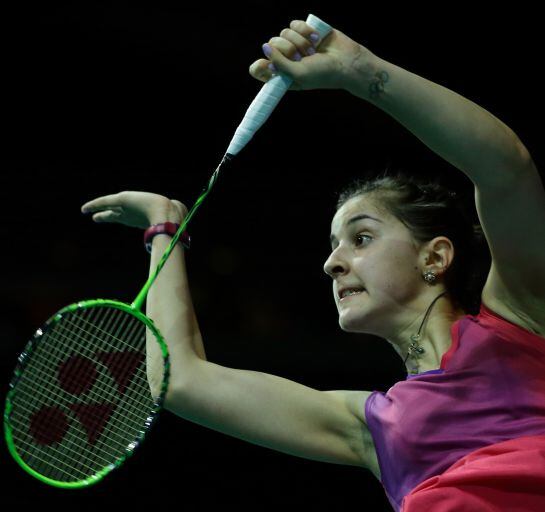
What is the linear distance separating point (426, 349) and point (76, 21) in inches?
124

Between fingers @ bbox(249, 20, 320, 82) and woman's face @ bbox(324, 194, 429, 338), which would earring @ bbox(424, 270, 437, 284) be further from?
fingers @ bbox(249, 20, 320, 82)

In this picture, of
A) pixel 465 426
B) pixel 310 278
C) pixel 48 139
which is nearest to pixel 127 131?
pixel 48 139

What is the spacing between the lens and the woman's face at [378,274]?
199 centimetres

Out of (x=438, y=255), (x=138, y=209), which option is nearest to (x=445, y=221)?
(x=438, y=255)

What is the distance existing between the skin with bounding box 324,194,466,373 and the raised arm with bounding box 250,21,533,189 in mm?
379

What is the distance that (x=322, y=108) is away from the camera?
4.95 m

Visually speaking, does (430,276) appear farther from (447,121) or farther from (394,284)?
(447,121)

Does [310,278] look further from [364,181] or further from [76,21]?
[364,181]

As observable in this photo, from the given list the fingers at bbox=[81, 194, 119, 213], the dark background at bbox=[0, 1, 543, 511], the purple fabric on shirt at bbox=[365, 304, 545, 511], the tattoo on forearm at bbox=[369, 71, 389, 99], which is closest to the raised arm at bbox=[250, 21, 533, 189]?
the tattoo on forearm at bbox=[369, 71, 389, 99]

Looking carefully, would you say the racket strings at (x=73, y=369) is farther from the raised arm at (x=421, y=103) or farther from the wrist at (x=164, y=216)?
the raised arm at (x=421, y=103)

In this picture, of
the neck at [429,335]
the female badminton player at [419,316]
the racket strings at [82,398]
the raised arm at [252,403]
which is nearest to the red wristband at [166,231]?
the female badminton player at [419,316]

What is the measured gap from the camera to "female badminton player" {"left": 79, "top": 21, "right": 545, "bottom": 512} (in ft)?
5.49

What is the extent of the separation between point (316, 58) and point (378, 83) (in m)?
0.12

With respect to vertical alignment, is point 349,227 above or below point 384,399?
above
